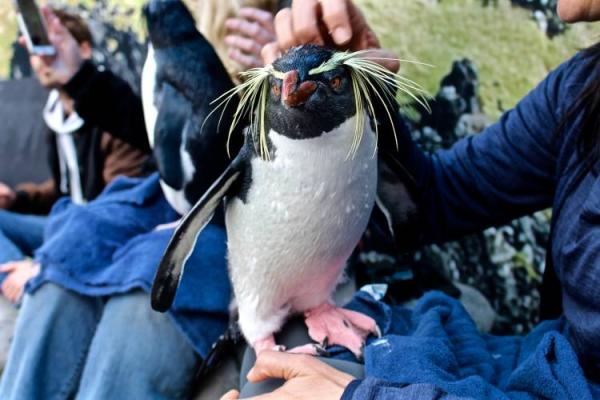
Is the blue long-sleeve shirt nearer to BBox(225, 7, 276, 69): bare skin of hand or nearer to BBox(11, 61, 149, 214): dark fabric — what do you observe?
BBox(225, 7, 276, 69): bare skin of hand

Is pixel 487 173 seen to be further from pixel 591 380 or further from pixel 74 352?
pixel 74 352

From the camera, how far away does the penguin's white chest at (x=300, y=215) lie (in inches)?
33.3

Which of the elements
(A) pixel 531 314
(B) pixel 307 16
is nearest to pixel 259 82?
(B) pixel 307 16

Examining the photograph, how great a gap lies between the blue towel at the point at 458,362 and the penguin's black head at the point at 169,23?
520 mm

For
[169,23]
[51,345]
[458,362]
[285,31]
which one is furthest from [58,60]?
[458,362]

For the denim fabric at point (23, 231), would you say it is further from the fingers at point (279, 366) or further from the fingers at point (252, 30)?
the fingers at point (279, 366)

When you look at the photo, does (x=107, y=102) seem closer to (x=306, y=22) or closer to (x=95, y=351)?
(x=95, y=351)

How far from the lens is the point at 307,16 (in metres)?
0.91

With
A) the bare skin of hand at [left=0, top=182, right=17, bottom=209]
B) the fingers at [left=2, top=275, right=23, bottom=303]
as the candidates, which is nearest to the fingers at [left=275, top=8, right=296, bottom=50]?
the fingers at [left=2, top=275, right=23, bottom=303]

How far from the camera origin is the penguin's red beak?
75cm

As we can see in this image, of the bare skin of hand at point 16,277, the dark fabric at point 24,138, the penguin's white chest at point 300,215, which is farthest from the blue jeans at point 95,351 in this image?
the dark fabric at point 24,138

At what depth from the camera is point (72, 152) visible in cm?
184

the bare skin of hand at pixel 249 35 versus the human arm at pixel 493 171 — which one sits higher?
the bare skin of hand at pixel 249 35

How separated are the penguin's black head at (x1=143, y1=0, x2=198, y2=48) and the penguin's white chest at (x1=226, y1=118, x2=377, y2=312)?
15.4 inches
